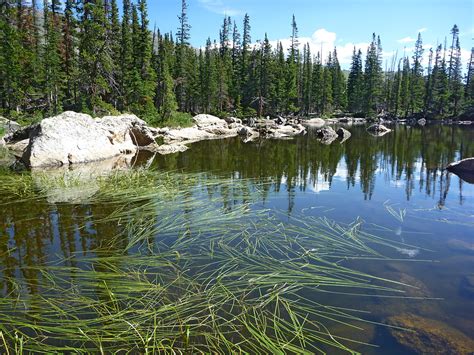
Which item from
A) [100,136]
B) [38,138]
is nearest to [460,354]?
[38,138]

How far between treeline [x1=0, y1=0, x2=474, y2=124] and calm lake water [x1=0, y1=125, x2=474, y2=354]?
22.7 m

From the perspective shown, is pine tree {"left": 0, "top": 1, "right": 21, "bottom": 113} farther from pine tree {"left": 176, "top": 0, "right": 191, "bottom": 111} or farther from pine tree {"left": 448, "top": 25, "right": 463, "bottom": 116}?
pine tree {"left": 448, "top": 25, "right": 463, "bottom": 116}

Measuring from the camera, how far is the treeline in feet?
110

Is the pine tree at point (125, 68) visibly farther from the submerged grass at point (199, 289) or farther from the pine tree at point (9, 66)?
the submerged grass at point (199, 289)

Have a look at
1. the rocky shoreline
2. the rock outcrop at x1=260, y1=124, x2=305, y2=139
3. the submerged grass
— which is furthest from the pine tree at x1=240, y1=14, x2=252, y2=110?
the submerged grass

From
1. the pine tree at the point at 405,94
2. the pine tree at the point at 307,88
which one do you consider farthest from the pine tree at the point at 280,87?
the pine tree at the point at 405,94

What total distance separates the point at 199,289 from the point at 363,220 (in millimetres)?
5347

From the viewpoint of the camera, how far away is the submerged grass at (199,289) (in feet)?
13.9

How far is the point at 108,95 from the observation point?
45.7m

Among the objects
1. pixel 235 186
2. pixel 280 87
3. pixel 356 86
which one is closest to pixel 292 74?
pixel 280 87

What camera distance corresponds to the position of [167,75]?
136 feet

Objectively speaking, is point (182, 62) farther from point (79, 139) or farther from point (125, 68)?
point (79, 139)

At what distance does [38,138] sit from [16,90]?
22.1 m

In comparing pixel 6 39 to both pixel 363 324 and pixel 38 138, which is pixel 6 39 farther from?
pixel 363 324
